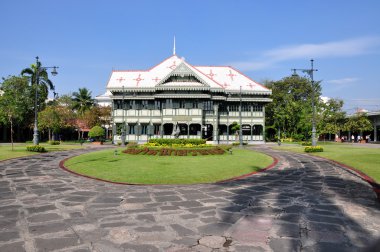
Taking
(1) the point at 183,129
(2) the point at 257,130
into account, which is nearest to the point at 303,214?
(1) the point at 183,129

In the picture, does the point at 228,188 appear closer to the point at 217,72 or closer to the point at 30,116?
the point at 217,72

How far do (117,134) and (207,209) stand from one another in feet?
133

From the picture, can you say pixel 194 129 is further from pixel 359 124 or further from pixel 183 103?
pixel 359 124

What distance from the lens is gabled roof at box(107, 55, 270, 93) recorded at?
46.1 metres

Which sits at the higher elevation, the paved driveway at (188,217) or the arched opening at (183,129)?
the arched opening at (183,129)

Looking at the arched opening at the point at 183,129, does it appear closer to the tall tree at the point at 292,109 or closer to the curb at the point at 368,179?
the tall tree at the point at 292,109

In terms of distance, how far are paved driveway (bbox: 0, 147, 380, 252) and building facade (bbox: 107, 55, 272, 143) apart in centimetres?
3128

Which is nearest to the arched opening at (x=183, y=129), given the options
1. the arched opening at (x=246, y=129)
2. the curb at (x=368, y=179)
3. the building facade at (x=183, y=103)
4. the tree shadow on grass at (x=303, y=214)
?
the building facade at (x=183, y=103)

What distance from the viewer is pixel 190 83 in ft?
141

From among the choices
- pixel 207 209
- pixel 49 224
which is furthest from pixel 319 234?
pixel 49 224

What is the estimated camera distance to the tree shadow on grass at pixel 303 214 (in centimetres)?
559

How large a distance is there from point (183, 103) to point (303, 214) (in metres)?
36.9

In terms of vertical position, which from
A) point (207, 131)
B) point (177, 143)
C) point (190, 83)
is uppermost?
point (190, 83)

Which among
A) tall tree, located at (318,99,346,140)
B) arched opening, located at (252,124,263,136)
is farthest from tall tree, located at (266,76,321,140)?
arched opening, located at (252,124,263,136)
